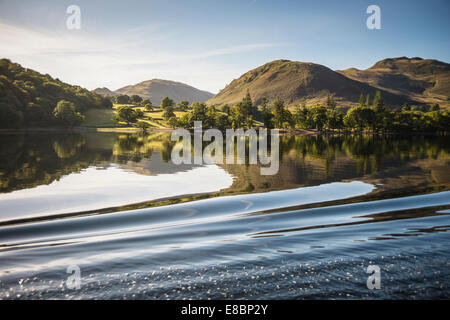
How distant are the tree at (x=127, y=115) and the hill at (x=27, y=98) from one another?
2528 cm

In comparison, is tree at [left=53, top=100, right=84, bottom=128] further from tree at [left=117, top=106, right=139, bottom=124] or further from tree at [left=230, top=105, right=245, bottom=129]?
tree at [left=230, top=105, right=245, bottom=129]

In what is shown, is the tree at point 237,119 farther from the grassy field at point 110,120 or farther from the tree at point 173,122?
the grassy field at point 110,120

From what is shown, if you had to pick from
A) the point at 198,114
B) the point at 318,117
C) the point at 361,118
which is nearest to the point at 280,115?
the point at 318,117

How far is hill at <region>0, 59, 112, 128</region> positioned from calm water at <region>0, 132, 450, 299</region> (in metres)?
113

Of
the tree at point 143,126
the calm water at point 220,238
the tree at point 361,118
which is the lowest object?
the calm water at point 220,238

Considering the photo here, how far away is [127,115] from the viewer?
163 meters

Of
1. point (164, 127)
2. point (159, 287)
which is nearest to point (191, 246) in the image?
point (159, 287)

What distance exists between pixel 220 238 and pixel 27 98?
15553 cm

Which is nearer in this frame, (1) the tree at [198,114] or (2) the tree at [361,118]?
(1) the tree at [198,114]

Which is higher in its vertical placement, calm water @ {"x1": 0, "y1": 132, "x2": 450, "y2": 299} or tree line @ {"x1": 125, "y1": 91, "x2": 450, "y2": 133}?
tree line @ {"x1": 125, "y1": 91, "x2": 450, "y2": 133}

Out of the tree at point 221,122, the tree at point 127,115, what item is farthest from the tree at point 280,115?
the tree at point 127,115

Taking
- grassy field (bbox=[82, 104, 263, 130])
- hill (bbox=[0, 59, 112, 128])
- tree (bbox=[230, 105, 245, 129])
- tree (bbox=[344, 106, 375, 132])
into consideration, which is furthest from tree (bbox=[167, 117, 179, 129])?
tree (bbox=[344, 106, 375, 132])

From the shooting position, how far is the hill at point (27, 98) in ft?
376

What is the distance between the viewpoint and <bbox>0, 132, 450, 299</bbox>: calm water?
8016 mm
